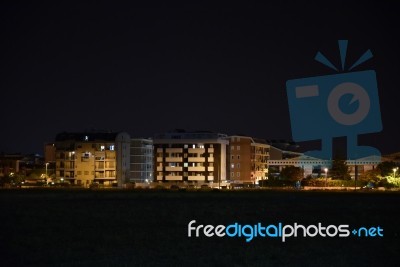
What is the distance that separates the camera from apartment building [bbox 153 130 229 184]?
10062cm

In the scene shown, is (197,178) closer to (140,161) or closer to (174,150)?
(174,150)

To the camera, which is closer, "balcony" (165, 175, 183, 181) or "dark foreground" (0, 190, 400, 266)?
"dark foreground" (0, 190, 400, 266)

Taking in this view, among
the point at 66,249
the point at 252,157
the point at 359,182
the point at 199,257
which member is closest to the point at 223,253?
the point at 199,257

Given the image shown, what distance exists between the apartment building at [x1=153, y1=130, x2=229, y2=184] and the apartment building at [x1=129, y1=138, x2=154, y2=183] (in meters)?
5.63

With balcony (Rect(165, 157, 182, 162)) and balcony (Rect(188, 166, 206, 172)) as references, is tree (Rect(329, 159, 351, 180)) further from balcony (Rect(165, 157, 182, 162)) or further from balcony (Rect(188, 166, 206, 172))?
balcony (Rect(165, 157, 182, 162))

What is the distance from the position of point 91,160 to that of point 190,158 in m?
15.5

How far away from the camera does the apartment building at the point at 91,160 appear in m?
99.6

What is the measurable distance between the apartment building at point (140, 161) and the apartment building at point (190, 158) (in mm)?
5632

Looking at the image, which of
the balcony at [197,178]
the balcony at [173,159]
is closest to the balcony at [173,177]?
the balcony at [197,178]

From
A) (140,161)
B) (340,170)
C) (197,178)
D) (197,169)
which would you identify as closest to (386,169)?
(340,170)

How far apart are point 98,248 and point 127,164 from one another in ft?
291

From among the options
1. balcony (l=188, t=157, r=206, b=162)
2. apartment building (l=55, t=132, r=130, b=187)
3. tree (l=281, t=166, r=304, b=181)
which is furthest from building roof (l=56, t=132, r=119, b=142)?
tree (l=281, t=166, r=304, b=181)

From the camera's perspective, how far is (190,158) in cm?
10144

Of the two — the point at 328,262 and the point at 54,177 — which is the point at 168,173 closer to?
the point at 54,177
